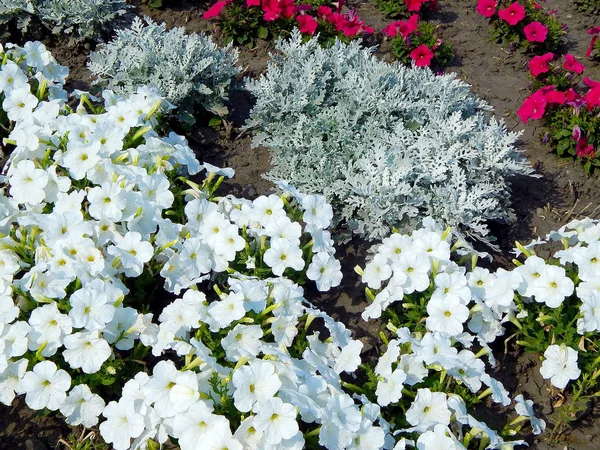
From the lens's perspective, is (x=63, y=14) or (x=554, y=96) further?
(x=63, y=14)

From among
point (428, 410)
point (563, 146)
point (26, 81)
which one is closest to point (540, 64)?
point (563, 146)

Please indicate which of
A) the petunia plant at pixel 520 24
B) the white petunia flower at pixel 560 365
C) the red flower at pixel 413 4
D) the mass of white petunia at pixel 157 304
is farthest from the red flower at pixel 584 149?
the mass of white petunia at pixel 157 304

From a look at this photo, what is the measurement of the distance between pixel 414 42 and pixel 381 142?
4.60 ft

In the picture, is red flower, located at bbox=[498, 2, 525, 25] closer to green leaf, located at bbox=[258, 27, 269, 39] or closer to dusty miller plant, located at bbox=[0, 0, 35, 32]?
green leaf, located at bbox=[258, 27, 269, 39]

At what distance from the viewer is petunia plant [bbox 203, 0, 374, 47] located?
4625 millimetres

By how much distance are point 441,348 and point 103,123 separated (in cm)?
199

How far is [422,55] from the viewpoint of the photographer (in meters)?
4.59

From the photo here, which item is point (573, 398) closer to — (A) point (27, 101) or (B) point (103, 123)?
(B) point (103, 123)

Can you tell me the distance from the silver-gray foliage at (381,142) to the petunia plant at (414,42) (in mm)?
684

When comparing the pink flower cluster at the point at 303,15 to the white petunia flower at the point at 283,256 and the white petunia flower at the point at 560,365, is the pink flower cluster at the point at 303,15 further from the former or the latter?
the white petunia flower at the point at 560,365

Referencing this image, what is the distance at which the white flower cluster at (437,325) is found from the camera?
264cm

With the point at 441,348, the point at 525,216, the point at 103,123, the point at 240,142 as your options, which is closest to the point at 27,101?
the point at 103,123

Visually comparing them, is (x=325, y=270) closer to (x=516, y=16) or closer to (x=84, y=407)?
(x=84, y=407)

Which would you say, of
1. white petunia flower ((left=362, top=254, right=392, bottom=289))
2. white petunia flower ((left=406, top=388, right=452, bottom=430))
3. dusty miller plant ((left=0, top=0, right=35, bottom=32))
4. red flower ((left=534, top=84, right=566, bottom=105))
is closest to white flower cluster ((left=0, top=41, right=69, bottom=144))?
dusty miller plant ((left=0, top=0, right=35, bottom=32))
